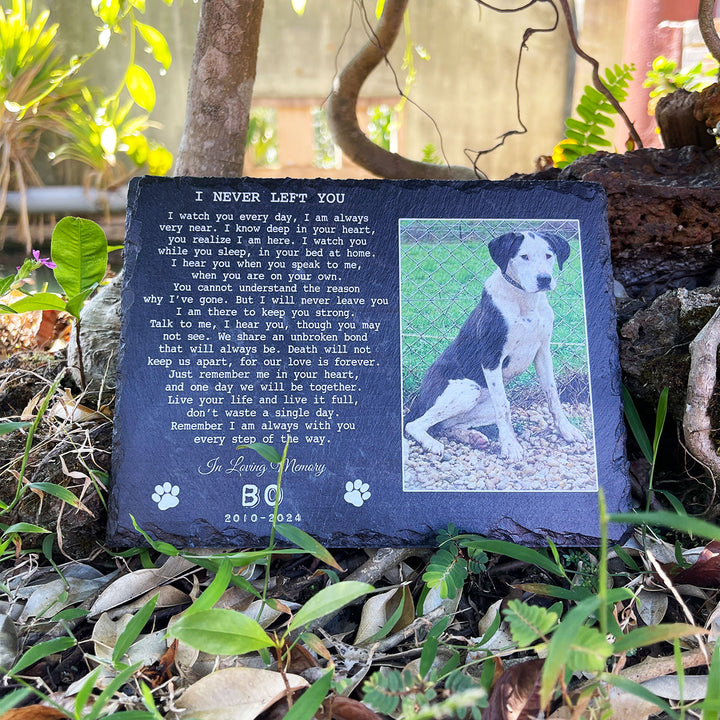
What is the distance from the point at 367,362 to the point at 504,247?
0.46 meters

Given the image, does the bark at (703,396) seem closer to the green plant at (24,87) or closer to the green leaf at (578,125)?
the green leaf at (578,125)

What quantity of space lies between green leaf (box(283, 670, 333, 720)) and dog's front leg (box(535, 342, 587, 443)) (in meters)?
0.77

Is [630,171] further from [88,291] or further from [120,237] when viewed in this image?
[120,237]

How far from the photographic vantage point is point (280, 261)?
1.54 meters

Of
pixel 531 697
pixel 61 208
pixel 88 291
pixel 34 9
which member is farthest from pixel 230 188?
pixel 34 9

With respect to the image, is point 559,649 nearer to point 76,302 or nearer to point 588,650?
point 588,650

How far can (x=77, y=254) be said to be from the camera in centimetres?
155

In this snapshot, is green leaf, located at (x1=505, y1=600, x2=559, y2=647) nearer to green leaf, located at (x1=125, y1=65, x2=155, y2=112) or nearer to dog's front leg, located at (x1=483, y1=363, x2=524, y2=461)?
dog's front leg, located at (x1=483, y1=363, x2=524, y2=461)

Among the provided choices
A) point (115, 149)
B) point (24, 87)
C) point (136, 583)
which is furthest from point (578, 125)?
point (24, 87)

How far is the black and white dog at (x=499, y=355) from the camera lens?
1.46 meters

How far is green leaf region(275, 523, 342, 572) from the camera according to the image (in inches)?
47.4

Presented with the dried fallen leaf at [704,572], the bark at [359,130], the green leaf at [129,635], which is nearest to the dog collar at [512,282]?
the dried fallen leaf at [704,572]

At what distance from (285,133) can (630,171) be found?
6231 millimetres

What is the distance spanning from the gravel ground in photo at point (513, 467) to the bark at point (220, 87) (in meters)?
1.34
